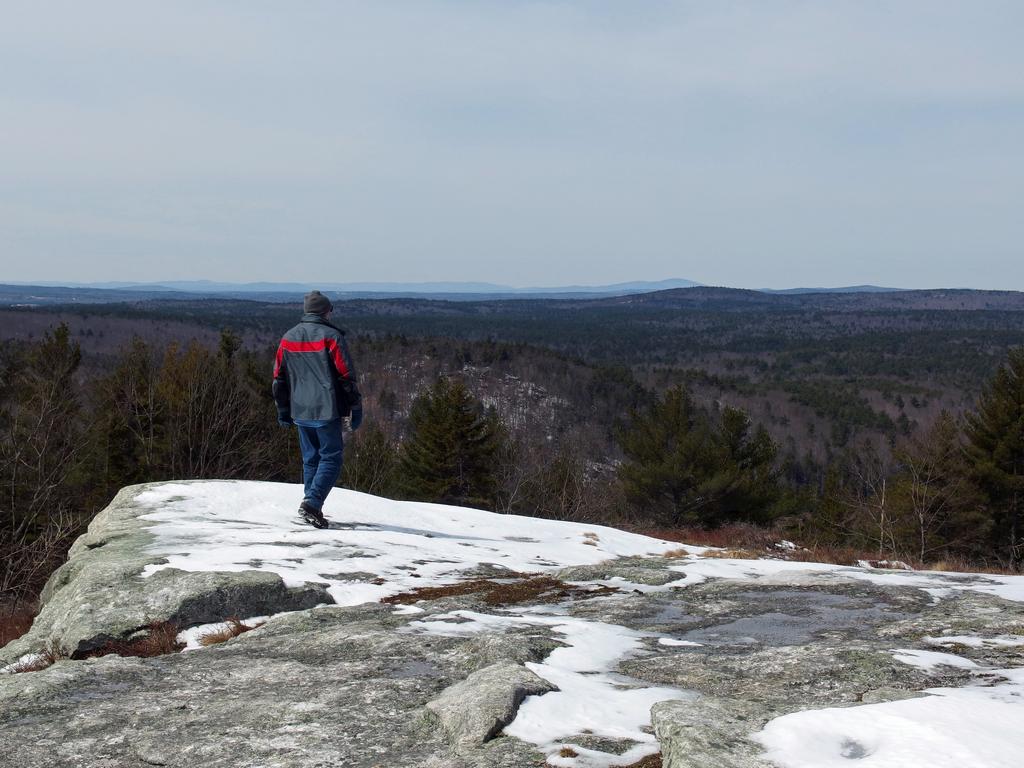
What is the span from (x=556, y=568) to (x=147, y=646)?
410 centimetres

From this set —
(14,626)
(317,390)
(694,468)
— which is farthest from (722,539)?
(694,468)

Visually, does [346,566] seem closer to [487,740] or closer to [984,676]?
[487,740]

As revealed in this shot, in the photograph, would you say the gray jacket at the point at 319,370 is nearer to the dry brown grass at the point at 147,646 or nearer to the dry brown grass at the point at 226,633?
the dry brown grass at the point at 226,633

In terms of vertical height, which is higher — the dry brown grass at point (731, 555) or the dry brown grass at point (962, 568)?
the dry brown grass at point (731, 555)

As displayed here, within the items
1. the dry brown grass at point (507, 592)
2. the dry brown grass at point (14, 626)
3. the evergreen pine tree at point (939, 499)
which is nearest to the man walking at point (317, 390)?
the dry brown grass at point (507, 592)

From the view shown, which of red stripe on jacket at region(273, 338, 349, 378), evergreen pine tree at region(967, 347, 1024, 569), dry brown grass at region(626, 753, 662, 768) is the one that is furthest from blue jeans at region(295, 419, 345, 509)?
evergreen pine tree at region(967, 347, 1024, 569)

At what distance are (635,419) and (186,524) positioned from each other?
3457cm

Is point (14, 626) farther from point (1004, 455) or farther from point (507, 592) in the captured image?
point (1004, 455)

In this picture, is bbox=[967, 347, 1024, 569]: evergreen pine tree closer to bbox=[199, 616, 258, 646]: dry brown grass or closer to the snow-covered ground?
the snow-covered ground

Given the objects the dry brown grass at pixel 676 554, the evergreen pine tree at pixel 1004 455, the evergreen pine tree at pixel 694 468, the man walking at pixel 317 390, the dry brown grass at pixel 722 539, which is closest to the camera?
the man walking at pixel 317 390

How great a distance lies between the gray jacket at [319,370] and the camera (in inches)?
330

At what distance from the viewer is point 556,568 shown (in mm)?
8320

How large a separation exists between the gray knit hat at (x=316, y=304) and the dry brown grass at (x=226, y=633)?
346 centimetres

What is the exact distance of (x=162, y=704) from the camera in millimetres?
3850
